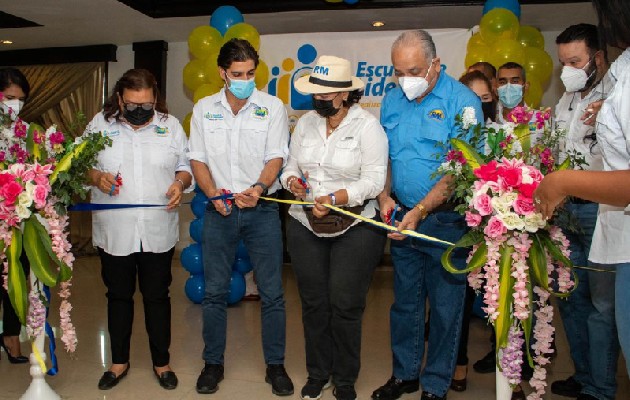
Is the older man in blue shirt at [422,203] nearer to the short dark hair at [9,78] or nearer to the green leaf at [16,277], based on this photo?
the green leaf at [16,277]

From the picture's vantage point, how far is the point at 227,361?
12.3ft

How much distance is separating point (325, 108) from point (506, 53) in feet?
7.69

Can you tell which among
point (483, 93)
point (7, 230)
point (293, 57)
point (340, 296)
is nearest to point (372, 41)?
point (293, 57)

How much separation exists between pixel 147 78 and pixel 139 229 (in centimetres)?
76

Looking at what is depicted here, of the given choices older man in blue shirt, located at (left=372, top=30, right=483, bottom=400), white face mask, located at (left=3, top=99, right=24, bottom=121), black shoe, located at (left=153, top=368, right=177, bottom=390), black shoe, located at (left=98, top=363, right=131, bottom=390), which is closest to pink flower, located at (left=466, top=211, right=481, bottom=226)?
older man in blue shirt, located at (left=372, top=30, right=483, bottom=400)

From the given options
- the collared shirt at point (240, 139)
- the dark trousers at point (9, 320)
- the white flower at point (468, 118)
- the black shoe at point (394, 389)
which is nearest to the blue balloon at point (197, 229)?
the dark trousers at point (9, 320)

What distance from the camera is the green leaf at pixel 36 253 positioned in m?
2.84

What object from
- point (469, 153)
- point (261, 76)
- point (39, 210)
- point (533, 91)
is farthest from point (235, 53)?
point (533, 91)

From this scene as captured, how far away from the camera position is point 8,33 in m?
7.29

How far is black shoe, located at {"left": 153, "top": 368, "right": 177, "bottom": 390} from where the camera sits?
3.28 metres

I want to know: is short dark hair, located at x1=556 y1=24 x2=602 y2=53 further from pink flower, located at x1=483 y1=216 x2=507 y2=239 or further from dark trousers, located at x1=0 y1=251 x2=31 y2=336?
dark trousers, located at x1=0 y1=251 x2=31 y2=336

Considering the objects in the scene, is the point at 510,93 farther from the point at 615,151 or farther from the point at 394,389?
the point at 615,151

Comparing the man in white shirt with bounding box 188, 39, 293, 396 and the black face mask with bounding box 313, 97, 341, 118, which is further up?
the black face mask with bounding box 313, 97, 341, 118

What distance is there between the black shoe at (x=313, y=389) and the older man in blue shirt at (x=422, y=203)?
0.28m
